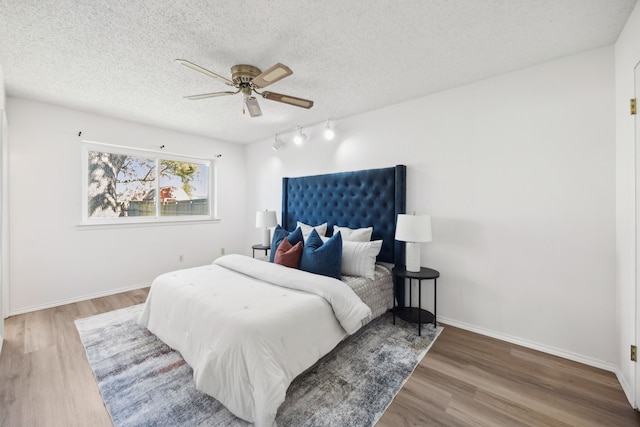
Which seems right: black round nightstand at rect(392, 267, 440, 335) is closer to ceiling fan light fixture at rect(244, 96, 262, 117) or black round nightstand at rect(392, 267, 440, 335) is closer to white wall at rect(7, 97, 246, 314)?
ceiling fan light fixture at rect(244, 96, 262, 117)

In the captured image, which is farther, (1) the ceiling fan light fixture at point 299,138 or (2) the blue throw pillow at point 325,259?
(1) the ceiling fan light fixture at point 299,138

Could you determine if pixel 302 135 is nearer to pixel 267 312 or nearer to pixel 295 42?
pixel 295 42

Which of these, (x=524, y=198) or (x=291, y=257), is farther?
(x=291, y=257)

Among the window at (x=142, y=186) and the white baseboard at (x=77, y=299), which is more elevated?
the window at (x=142, y=186)

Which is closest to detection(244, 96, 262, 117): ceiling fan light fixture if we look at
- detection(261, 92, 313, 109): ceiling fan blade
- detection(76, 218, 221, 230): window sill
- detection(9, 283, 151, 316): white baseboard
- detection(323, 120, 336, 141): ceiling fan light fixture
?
detection(261, 92, 313, 109): ceiling fan blade

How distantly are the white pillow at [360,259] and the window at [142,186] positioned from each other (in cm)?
311

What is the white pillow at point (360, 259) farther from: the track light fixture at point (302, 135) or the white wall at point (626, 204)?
the white wall at point (626, 204)

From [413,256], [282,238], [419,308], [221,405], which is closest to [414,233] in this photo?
[413,256]

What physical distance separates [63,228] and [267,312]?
3333 millimetres

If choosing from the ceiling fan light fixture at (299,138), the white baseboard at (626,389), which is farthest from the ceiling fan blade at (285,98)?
the white baseboard at (626,389)

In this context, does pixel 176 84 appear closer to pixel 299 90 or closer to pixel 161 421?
pixel 299 90

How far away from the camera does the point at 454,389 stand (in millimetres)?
1798

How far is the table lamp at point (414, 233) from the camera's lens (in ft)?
8.34

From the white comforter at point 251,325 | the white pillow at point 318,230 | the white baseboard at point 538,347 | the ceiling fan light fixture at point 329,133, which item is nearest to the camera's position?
the white comforter at point 251,325
